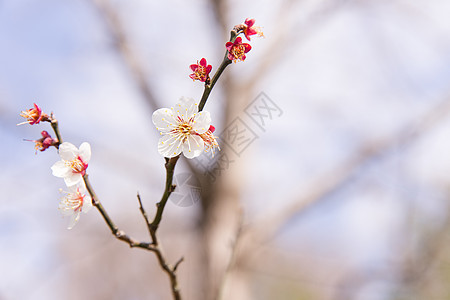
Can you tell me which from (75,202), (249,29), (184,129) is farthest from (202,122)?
(75,202)

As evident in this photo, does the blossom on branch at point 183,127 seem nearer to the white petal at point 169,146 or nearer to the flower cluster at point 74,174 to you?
the white petal at point 169,146

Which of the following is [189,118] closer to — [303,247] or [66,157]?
[66,157]

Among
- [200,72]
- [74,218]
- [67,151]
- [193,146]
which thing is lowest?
[74,218]

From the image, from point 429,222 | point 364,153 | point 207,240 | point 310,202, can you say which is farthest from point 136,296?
point 429,222

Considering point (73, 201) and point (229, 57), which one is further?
point (73, 201)

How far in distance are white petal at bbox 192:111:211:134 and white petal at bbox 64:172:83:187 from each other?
0.71 ft

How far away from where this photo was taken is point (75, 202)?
25.4 inches

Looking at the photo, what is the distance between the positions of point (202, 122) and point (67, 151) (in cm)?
23

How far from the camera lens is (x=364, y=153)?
238 centimetres

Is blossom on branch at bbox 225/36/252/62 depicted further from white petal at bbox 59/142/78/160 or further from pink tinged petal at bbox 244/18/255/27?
white petal at bbox 59/142/78/160

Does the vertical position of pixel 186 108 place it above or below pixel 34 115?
above

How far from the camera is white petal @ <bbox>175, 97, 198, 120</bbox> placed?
0.58 m

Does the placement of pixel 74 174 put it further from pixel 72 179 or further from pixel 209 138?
pixel 209 138

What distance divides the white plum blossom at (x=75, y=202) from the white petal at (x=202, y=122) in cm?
22
